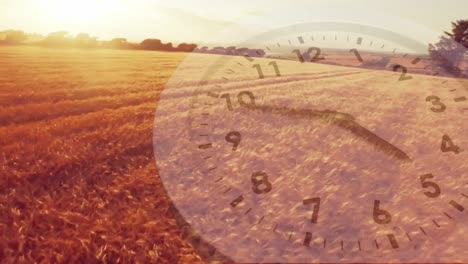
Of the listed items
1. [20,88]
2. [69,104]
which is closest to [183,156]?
[69,104]

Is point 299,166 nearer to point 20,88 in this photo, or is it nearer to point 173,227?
point 173,227

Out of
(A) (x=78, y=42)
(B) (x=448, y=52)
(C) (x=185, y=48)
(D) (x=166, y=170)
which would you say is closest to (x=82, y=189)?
(D) (x=166, y=170)

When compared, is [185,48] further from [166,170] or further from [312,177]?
[312,177]

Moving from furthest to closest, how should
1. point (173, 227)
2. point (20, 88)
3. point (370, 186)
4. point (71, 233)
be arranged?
1. point (20, 88)
2. point (370, 186)
3. point (173, 227)
4. point (71, 233)

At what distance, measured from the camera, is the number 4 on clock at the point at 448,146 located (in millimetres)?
8648

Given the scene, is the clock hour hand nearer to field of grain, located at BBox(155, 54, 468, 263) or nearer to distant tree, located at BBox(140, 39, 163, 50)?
field of grain, located at BBox(155, 54, 468, 263)

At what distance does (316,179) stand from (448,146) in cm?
455

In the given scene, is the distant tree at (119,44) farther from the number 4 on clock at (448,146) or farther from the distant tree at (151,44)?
the number 4 on clock at (448,146)

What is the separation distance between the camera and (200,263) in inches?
175

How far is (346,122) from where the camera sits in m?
10.2

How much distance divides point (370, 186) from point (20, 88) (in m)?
12.3

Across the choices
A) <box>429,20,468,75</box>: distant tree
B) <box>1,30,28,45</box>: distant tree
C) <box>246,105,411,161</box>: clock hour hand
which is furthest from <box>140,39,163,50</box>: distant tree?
<box>246,105,411,161</box>: clock hour hand

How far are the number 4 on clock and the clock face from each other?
64 mm

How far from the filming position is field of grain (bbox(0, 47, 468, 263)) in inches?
186
